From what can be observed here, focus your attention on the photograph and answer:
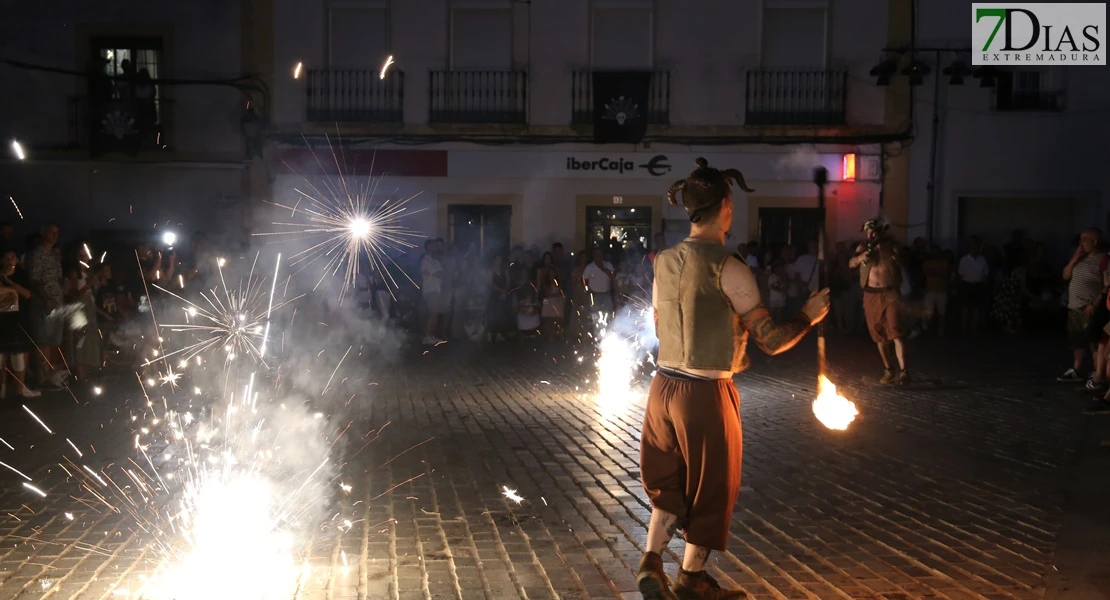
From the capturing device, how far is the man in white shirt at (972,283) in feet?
67.5

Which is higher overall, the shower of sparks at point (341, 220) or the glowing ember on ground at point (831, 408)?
the shower of sparks at point (341, 220)

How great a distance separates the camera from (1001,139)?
876 inches

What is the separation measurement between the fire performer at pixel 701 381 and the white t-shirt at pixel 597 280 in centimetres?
1370

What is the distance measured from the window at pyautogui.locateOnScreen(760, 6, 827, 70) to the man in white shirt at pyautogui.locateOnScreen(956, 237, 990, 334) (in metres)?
4.98

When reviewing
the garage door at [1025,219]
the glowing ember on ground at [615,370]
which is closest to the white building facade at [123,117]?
the glowing ember on ground at [615,370]

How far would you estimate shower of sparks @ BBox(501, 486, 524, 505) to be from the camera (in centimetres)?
688

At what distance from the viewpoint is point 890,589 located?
505 cm

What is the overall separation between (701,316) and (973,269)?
57.7 feet

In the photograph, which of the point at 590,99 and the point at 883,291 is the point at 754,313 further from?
the point at 590,99

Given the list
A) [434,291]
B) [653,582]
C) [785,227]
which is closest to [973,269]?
[785,227]

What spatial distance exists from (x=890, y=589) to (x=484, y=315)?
1474 cm

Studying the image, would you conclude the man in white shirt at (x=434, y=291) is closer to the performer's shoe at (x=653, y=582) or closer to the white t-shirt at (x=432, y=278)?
the white t-shirt at (x=432, y=278)

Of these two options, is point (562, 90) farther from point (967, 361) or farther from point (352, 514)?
point (352, 514)

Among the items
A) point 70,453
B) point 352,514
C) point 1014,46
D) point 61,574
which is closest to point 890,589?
point 352,514
